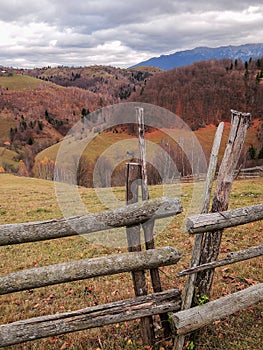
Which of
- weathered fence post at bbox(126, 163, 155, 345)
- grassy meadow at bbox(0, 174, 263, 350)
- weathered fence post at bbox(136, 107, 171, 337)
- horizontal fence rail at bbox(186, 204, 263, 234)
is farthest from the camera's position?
grassy meadow at bbox(0, 174, 263, 350)

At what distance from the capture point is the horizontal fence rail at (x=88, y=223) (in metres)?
3.72

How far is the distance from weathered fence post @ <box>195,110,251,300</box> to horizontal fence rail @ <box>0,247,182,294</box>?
0.56 m

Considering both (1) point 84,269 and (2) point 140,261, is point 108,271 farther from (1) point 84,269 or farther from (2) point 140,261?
(2) point 140,261

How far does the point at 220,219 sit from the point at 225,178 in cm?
62

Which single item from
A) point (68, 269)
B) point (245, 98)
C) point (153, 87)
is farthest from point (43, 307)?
point (153, 87)

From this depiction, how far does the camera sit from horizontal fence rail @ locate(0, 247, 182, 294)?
380 centimetres

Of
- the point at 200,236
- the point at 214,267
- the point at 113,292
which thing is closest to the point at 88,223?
the point at 200,236

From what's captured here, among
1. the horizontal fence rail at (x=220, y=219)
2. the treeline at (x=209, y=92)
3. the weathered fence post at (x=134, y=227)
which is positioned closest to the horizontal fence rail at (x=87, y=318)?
the weathered fence post at (x=134, y=227)

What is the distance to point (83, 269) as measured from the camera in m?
3.97

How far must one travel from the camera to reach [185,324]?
4203 mm

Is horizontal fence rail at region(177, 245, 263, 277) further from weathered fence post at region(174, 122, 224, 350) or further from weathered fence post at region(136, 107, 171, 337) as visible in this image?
weathered fence post at region(136, 107, 171, 337)

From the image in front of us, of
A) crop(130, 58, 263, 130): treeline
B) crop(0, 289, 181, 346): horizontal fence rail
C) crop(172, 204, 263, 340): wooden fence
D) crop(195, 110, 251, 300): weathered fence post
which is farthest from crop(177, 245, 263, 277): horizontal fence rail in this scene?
crop(130, 58, 263, 130): treeline

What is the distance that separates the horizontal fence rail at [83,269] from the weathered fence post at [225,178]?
1.85 feet

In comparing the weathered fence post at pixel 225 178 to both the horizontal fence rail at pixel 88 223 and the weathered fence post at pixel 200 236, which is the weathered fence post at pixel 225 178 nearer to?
the weathered fence post at pixel 200 236
